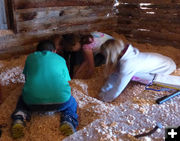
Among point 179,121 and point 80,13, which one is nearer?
point 179,121

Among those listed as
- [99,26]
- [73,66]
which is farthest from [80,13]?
[73,66]

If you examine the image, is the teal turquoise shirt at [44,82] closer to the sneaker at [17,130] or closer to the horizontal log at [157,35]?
the sneaker at [17,130]

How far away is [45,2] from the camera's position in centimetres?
275

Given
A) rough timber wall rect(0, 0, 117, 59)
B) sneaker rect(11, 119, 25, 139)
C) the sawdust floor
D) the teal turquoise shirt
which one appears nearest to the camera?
the sawdust floor

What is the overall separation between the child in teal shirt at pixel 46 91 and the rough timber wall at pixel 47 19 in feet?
3.28

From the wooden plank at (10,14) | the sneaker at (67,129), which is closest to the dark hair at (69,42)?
the wooden plank at (10,14)

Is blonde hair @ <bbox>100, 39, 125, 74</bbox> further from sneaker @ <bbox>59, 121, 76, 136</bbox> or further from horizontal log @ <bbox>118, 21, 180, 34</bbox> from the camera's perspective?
horizontal log @ <bbox>118, 21, 180, 34</bbox>

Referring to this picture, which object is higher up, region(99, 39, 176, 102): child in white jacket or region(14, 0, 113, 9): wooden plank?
region(14, 0, 113, 9): wooden plank

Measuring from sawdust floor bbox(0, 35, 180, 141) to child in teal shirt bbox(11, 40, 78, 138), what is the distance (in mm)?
91

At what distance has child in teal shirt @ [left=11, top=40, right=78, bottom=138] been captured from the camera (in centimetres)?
171

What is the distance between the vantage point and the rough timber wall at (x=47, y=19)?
8.52 feet

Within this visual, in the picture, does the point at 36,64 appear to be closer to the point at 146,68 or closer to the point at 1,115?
the point at 1,115

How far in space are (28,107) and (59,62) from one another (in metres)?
0.47

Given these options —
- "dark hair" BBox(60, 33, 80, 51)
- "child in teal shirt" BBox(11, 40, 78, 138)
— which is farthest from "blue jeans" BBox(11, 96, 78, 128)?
"dark hair" BBox(60, 33, 80, 51)
